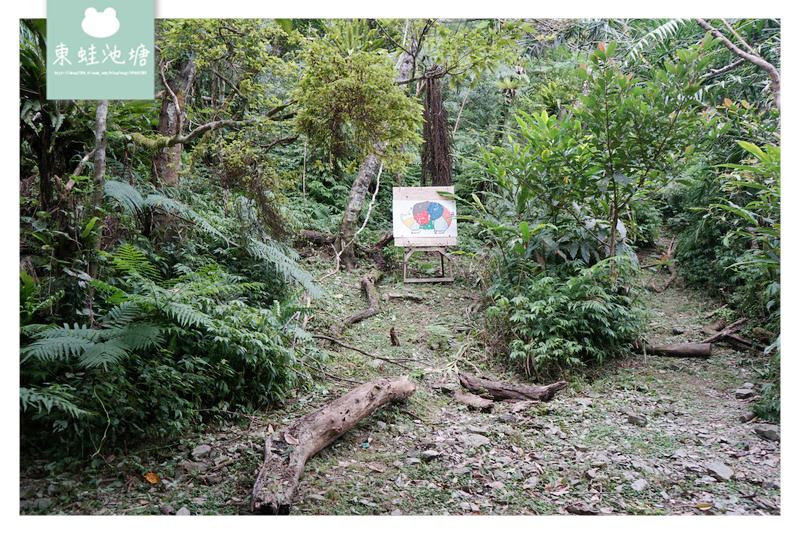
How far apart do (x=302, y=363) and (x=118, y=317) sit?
3.32 feet

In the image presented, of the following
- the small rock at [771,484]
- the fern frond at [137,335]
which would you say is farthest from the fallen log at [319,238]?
the small rock at [771,484]

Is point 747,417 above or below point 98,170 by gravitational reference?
below

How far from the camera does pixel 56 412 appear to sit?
5.61 ft

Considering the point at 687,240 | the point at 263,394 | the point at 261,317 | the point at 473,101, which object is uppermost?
the point at 473,101

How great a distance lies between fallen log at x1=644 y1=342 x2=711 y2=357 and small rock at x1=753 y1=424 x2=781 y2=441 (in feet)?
3.78

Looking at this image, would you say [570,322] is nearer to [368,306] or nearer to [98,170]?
[368,306]

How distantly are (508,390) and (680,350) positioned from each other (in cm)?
141

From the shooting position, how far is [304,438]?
6.66 feet

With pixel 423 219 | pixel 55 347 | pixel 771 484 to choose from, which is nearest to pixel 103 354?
pixel 55 347

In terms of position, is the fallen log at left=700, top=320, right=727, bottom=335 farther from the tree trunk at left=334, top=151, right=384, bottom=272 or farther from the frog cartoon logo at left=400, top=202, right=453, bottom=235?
the tree trunk at left=334, top=151, right=384, bottom=272

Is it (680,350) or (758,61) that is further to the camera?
(680,350)

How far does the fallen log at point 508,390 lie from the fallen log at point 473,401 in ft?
0.23
